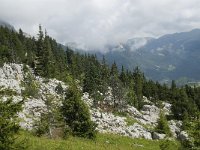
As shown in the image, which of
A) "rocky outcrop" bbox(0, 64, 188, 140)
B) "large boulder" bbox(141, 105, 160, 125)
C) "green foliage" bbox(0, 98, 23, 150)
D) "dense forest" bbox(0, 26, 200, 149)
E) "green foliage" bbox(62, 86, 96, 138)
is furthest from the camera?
"dense forest" bbox(0, 26, 200, 149)

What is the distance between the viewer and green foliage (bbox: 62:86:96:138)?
129 ft

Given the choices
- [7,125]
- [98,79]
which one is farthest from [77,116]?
[98,79]

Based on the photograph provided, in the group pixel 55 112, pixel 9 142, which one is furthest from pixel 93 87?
pixel 9 142

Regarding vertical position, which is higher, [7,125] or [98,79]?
[98,79]

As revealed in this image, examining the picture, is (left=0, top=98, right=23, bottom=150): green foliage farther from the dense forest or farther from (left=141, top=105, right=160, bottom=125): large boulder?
(left=141, top=105, right=160, bottom=125): large boulder

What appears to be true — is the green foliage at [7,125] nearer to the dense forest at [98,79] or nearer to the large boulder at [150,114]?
the dense forest at [98,79]

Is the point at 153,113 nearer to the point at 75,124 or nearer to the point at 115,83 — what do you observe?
the point at 115,83

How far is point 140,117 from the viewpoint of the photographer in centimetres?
10550

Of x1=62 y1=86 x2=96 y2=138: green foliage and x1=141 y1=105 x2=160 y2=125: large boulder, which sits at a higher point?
x1=62 y1=86 x2=96 y2=138: green foliage

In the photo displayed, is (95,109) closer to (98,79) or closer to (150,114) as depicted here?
(98,79)

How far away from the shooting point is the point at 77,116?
40094mm

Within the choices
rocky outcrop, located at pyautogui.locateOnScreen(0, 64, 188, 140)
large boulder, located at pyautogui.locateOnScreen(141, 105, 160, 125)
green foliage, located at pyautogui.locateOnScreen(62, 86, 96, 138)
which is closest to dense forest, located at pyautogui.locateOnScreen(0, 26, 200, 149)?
rocky outcrop, located at pyautogui.locateOnScreen(0, 64, 188, 140)

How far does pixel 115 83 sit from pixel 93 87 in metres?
13.8

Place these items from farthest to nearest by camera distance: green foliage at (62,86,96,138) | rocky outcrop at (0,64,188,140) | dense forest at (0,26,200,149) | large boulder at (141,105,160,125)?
dense forest at (0,26,200,149) < large boulder at (141,105,160,125) < rocky outcrop at (0,64,188,140) < green foliage at (62,86,96,138)
